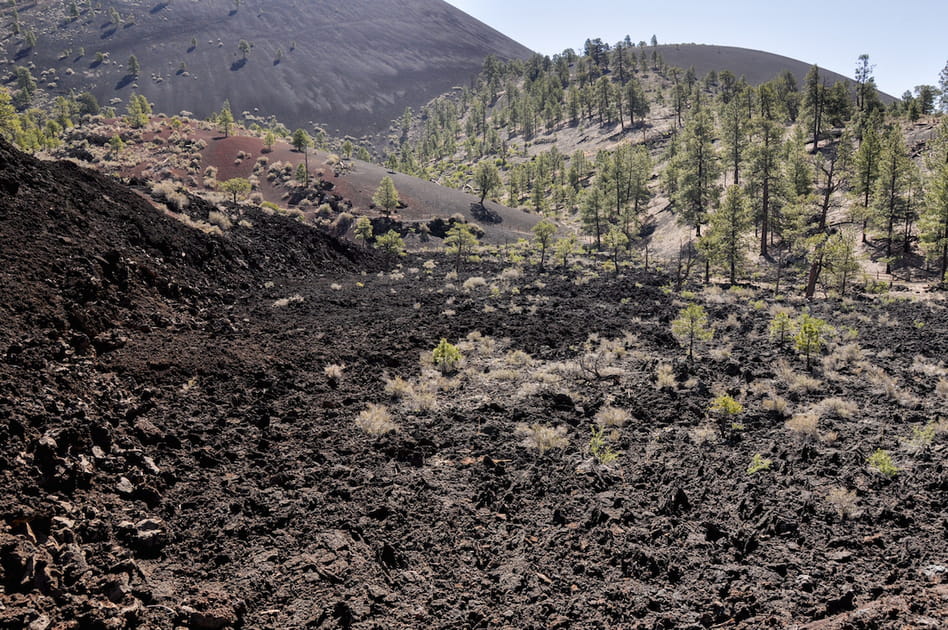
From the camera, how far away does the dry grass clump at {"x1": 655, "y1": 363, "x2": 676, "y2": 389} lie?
1530 cm

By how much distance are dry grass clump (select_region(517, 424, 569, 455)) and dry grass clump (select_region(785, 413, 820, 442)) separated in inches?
219

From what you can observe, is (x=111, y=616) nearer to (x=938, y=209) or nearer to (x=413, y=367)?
(x=413, y=367)

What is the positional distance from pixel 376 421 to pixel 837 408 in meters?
12.3

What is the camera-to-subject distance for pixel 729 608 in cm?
634

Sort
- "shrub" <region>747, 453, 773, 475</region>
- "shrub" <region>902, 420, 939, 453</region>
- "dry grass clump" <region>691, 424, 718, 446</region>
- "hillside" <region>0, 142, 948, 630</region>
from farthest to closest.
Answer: "dry grass clump" <region>691, 424, 718, 446</region>, "shrub" <region>902, 420, 939, 453</region>, "shrub" <region>747, 453, 773, 475</region>, "hillside" <region>0, 142, 948, 630</region>

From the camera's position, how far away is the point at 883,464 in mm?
9344

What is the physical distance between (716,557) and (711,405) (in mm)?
7017

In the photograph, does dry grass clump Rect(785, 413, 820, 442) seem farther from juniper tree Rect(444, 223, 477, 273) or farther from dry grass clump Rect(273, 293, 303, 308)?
juniper tree Rect(444, 223, 477, 273)

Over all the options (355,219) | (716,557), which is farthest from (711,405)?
(355,219)

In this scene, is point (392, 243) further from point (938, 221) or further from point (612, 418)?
Answer: point (938, 221)

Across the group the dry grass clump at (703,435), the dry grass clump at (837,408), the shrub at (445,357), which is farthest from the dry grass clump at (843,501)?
the shrub at (445,357)

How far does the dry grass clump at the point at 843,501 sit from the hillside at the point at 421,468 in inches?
1.8

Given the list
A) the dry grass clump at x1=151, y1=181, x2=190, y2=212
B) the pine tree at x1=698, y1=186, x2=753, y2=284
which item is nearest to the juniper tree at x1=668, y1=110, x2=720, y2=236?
the pine tree at x1=698, y1=186, x2=753, y2=284

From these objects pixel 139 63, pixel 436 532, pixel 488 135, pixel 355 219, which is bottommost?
pixel 436 532
